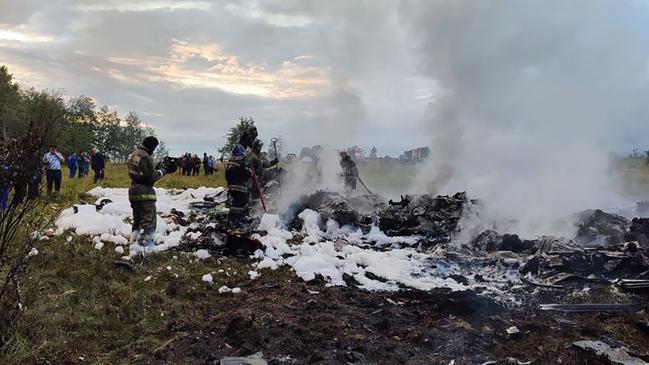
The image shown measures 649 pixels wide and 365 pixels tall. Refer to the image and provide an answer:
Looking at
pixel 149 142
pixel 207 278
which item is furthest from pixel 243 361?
pixel 149 142

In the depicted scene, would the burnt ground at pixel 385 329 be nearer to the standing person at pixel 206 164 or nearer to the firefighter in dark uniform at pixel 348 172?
the firefighter in dark uniform at pixel 348 172

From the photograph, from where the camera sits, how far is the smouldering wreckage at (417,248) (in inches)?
311

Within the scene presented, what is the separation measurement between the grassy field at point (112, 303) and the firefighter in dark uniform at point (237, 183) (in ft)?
9.78

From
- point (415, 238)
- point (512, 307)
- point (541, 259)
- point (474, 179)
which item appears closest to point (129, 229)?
point (415, 238)

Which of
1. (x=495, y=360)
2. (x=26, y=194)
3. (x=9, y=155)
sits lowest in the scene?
(x=495, y=360)

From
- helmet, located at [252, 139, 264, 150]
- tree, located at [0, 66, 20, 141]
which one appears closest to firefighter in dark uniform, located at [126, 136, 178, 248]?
helmet, located at [252, 139, 264, 150]

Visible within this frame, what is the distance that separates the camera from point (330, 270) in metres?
8.48

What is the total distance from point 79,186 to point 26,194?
16.1m

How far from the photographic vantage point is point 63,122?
470cm

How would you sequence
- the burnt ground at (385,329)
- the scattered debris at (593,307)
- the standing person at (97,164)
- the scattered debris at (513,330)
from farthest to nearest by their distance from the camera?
the standing person at (97,164) < the scattered debris at (593,307) < the scattered debris at (513,330) < the burnt ground at (385,329)

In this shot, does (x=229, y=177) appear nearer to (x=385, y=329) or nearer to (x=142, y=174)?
(x=142, y=174)

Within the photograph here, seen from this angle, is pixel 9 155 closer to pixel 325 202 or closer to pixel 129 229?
pixel 129 229

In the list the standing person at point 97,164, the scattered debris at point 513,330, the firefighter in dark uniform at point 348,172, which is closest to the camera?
the scattered debris at point 513,330

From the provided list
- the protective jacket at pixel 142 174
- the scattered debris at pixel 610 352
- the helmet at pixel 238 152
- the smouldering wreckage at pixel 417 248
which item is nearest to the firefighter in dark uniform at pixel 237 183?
the helmet at pixel 238 152
